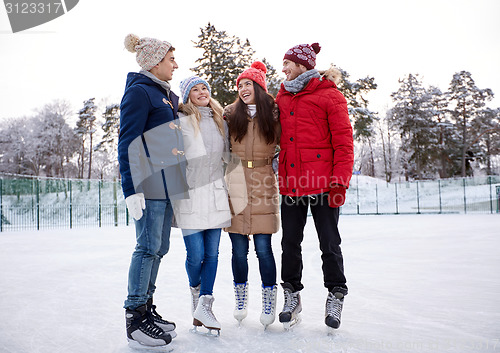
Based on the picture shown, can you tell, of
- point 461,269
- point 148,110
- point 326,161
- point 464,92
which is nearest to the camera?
point 148,110

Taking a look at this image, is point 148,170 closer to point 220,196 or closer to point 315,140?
point 220,196

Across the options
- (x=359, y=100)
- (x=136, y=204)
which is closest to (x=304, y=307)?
(x=136, y=204)

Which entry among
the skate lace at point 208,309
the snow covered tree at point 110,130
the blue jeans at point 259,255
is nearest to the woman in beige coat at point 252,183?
the blue jeans at point 259,255

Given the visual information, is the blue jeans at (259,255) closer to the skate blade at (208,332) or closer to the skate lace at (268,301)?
the skate lace at (268,301)

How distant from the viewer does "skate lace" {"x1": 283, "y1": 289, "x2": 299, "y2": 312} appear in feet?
8.37

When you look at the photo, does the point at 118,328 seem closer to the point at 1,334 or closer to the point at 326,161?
the point at 1,334

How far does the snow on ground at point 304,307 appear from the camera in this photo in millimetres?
2248

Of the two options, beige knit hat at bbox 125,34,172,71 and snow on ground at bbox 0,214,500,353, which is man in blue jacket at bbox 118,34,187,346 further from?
snow on ground at bbox 0,214,500,353

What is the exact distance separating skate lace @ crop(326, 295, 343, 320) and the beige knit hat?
1880 millimetres

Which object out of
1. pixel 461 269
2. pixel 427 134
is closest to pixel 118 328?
pixel 461 269

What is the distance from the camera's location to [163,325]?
2416 millimetres

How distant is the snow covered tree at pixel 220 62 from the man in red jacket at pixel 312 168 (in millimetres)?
11116

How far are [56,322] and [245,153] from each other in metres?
1.85

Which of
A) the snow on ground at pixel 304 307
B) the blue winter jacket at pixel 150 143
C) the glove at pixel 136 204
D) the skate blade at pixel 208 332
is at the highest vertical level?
the blue winter jacket at pixel 150 143
